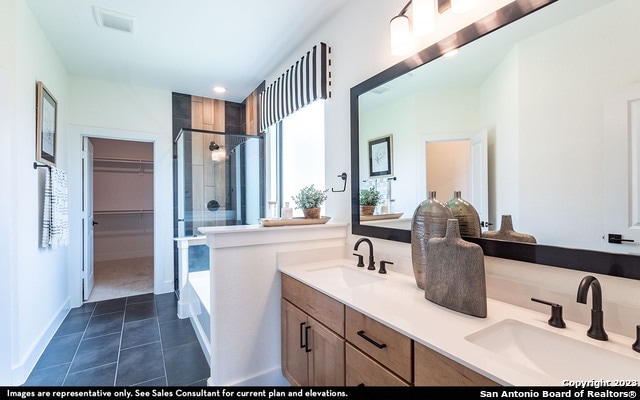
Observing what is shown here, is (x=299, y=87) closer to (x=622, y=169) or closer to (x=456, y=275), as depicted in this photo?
(x=456, y=275)

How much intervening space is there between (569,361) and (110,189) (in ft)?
22.9

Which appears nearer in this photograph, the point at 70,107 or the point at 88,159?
the point at 70,107

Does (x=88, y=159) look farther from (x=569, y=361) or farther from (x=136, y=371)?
(x=569, y=361)

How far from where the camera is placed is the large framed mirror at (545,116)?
0.90 m

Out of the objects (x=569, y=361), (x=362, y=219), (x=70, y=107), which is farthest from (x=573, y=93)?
(x=70, y=107)

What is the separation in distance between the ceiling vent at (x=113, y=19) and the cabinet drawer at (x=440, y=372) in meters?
3.01

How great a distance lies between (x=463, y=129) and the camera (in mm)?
1361

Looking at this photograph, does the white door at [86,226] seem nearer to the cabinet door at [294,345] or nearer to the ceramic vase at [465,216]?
the cabinet door at [294,345]

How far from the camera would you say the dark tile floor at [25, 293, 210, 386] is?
6.34 feet

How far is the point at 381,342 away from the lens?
106 cm

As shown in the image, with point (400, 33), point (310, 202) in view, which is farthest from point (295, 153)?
point (400, 33)

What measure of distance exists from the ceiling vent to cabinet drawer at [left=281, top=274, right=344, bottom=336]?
2.41m

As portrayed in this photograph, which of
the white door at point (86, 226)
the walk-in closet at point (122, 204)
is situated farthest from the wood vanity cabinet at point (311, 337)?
the walk-in closet at point (122, 204)

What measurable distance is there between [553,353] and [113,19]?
11.2ft
